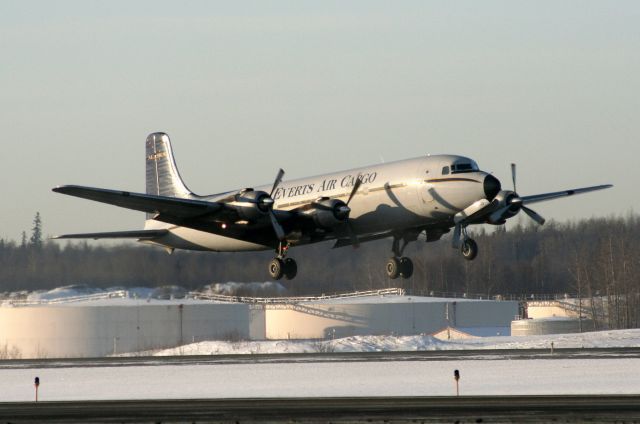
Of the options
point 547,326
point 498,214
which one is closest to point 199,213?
point 498,214

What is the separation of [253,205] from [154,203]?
471 cm

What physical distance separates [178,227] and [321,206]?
10.7 meters

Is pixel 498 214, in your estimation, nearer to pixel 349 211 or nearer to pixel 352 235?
pixel 349 211

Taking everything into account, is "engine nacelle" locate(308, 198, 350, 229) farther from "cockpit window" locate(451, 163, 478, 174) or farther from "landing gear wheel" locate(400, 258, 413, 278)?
"cockpit window" locate(451, 163, 478, 174)

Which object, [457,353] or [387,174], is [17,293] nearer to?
[457,353]

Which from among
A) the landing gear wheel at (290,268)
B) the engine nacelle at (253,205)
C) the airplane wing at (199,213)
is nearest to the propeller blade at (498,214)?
the airplane wing at (199,213)

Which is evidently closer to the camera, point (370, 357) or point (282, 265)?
point (282, 265)

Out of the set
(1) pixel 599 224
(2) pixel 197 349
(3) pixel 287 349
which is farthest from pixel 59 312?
(1) pixel 599 224

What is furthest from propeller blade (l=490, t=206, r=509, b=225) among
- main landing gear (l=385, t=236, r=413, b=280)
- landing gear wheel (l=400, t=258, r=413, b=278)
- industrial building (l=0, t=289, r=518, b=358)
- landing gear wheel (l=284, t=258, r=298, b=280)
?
industrial building (l=0, t=289, r=518, b=358)

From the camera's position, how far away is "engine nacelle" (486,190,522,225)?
4756 centimetres

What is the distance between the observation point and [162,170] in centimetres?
6469

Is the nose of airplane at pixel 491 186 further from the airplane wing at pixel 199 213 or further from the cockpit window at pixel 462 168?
the airplane wing at pixel 199 213

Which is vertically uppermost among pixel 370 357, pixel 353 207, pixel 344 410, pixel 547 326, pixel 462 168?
pixel 462 168

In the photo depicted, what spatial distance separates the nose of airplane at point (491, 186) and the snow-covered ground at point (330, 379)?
758cm
